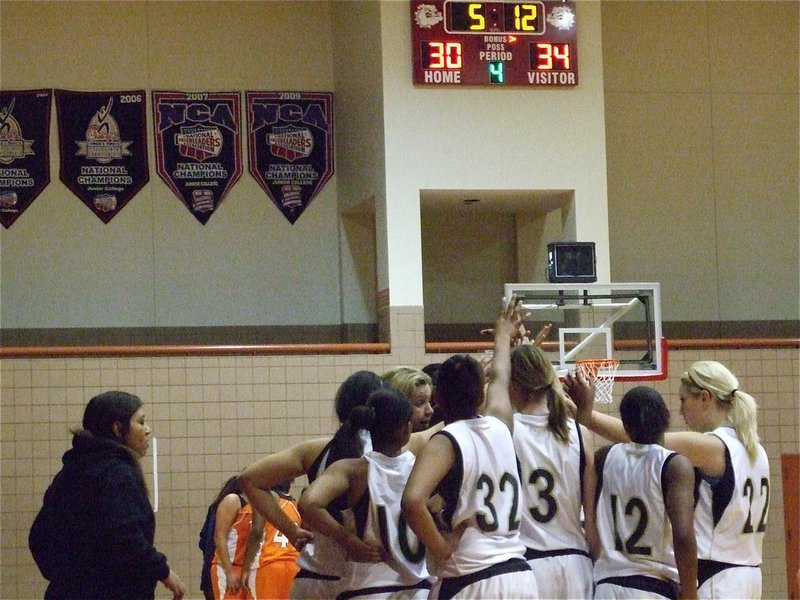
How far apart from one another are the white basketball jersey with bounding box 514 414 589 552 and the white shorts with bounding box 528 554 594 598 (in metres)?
0.05

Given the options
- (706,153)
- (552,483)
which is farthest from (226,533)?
(706,153)

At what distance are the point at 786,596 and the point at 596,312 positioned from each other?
3.20 m

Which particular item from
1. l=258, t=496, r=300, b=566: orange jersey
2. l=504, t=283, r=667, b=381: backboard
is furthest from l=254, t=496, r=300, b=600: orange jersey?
l=504, t=283, r=667, b=381: backboard

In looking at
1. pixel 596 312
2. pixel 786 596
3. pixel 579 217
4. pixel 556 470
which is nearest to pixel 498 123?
pixel 579 217

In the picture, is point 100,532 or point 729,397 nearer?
point 100,532

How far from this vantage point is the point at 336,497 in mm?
4441

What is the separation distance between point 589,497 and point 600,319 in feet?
19.4

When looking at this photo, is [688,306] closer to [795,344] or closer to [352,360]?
[795,344]

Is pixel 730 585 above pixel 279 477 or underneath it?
underneath

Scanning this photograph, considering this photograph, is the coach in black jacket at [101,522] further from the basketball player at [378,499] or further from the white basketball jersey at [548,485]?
the white basketball jersey at [548,485]

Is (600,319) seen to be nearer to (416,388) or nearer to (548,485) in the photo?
(416,388)

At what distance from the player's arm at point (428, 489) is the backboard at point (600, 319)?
3655 mm

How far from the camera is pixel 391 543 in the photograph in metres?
4.47

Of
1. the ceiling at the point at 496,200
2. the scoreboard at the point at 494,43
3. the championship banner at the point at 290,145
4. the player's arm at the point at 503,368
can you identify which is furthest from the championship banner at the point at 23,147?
the player's arm at the point at 503,368
